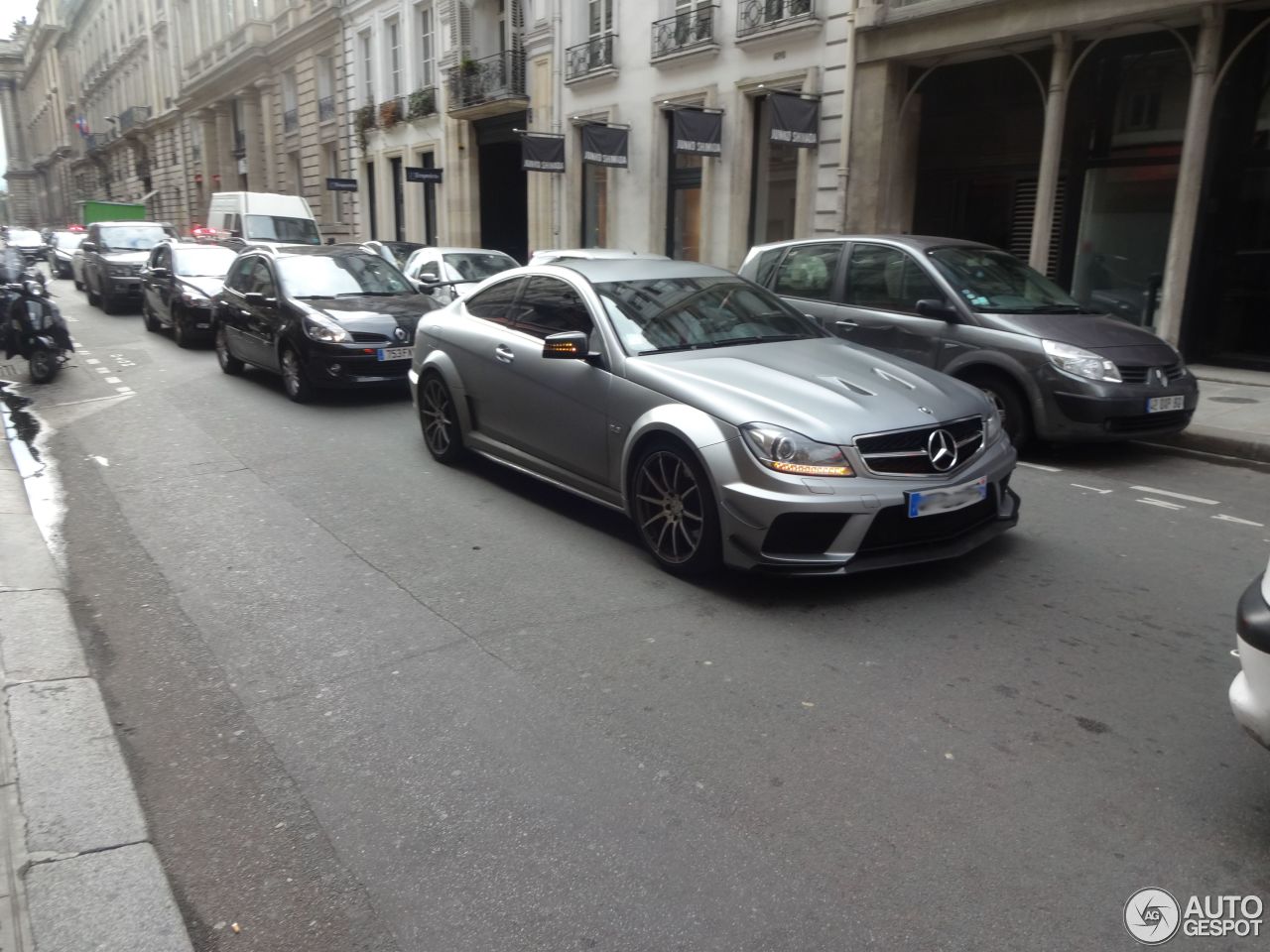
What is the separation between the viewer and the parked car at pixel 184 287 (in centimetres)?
1522

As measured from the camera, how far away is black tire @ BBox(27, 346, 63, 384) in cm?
1202

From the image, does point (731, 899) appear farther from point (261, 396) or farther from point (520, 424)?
point (261, 396)

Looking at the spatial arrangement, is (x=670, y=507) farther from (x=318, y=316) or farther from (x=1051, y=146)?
(x=1051, y=146)

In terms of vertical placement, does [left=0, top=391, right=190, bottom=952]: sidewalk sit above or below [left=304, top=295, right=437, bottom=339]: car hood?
below

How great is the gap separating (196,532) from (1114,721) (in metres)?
5.13

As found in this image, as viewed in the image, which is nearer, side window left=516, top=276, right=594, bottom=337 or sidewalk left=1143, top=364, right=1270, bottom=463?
side window left=516, top=276, right=594, bottom=337

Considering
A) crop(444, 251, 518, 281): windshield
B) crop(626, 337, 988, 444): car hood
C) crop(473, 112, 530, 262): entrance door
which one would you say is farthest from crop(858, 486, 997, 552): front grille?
crop(473, 112, 530, 262): entrance door

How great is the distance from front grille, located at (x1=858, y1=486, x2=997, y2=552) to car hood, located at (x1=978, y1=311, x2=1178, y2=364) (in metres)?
3.27

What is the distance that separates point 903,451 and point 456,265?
1221cm

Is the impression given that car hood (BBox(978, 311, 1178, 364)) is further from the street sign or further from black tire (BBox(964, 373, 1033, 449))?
the street sign

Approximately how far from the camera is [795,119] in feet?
53.8

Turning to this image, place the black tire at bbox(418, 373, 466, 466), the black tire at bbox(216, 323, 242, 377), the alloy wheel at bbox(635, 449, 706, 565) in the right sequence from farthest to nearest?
1. the black tire at bbox(216, 323, 242, 377)
2. the black tire at bbox(418, 373, 466, 466)
3. the alloy wheel at bbox(635, 449, 706, 565)

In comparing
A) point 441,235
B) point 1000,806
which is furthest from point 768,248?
point 441,235

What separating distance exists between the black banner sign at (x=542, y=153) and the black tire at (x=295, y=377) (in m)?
12.9
